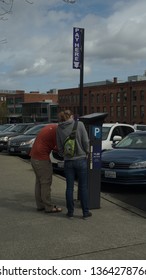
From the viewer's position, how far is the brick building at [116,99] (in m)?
93.7

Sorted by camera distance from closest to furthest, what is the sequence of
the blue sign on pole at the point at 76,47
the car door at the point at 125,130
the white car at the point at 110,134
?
the white car at the point at 110,134 < the blue sign on pole at the point at 76,47 < the car door at the point at 125,130

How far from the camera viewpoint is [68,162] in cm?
689

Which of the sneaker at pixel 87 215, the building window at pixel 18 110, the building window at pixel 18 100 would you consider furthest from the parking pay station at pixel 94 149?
the building window at pixel 18 100

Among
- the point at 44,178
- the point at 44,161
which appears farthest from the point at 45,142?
the point at 44,178

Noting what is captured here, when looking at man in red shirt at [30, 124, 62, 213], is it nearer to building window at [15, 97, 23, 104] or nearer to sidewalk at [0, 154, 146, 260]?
sidewalk at [0, 154, 146, 260]

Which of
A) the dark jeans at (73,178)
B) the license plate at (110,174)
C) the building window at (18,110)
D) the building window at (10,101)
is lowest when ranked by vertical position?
the building window at (18,110)

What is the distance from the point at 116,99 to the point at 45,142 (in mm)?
96048

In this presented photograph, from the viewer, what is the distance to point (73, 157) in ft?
22.5

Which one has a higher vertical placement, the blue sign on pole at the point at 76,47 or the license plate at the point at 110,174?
the blue sign on pole at the point at 76,47

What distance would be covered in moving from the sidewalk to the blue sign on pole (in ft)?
19.4

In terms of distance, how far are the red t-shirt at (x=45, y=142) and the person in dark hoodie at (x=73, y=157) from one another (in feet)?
0.86

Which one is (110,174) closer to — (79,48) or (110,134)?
(110,134)

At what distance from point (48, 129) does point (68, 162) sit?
0.71 m

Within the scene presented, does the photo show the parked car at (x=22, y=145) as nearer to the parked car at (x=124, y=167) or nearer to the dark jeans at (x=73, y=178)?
the parked car at (x=124, y=167)
